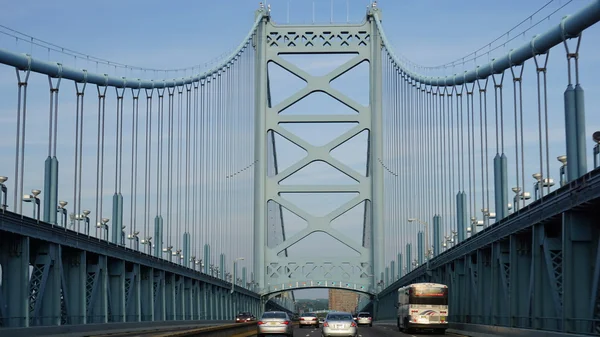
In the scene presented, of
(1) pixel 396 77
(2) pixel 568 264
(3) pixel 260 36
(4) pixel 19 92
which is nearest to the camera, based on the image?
(2) pixel 568 264

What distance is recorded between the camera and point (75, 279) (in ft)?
181

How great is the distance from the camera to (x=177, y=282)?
286ft

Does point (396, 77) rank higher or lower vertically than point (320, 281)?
higher

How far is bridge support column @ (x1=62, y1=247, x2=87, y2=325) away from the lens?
5444cm

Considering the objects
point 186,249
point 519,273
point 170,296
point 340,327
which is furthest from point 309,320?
point 340,327

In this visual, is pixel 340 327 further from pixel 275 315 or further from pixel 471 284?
pixel 471 284

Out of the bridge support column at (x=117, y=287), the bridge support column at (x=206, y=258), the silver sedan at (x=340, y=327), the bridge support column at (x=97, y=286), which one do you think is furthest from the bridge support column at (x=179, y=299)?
the silver sedan at (x=340, y=327)

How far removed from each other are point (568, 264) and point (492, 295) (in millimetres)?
15862

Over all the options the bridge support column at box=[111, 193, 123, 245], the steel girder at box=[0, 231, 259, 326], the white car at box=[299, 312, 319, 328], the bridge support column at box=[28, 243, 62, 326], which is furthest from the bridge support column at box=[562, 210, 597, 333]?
the white car at box=[299, 312, 319, 328]

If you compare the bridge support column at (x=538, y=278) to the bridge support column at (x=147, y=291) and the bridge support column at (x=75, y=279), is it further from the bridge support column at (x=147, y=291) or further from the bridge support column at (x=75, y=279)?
the bridge support column at (x=147, y=291)

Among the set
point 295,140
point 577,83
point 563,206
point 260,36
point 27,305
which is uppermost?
point 260,36

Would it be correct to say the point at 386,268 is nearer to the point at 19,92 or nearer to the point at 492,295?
the point at 492,295

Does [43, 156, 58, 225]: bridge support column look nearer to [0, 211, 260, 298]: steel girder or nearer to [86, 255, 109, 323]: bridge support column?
[0, 211, 260, 298]: steel girder

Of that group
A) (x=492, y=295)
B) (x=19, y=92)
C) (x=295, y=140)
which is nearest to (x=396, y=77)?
(x=295, y=140)
